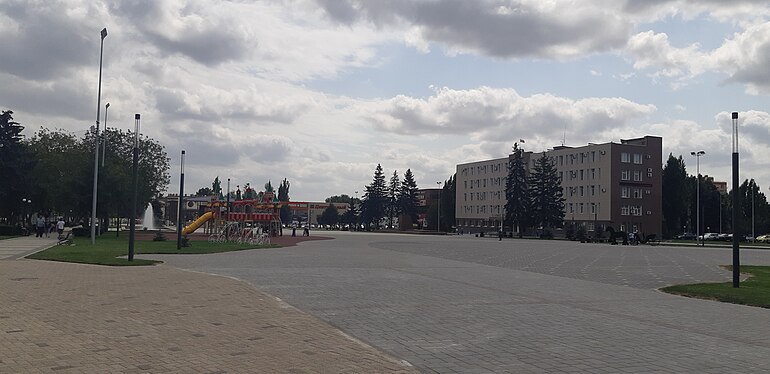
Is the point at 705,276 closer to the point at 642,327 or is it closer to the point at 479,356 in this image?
the point at 642,327

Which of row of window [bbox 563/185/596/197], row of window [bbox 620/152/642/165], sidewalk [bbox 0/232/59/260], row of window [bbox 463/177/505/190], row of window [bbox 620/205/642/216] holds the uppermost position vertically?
row of window [bbox 620/152/642/165]

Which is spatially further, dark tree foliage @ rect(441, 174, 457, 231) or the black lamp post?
dark tree foliage @ rect(441, 174, 457, 231)

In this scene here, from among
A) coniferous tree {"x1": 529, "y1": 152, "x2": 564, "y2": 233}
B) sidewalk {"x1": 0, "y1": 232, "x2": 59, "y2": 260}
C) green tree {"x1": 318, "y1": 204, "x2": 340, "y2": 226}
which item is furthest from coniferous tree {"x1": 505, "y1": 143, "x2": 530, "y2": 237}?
green tree {"x1": 318, "y1": 204, "x2": 340, "y2": 226}

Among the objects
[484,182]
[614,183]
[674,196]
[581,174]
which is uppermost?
[581,174]

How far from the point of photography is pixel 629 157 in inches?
3713

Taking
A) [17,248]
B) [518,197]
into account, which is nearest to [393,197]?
[518,197]

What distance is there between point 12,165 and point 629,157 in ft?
251

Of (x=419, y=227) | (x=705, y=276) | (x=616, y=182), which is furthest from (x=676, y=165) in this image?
(x=705, y=276)

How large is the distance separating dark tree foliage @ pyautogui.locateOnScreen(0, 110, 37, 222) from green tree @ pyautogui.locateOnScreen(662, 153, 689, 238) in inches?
3392

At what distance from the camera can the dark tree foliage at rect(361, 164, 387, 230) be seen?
411ft

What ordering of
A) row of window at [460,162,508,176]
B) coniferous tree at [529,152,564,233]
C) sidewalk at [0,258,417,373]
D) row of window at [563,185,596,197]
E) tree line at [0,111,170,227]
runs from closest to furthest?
1. sidewalk at [0,258,417,373]
2. tree line at [0,111,170,227]
3. coniferous tree at [529,152,564,233]
4. row of window at [563,185,596,197]
5. row of window at [460,162,508,176]

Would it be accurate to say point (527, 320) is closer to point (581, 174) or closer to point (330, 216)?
point (581, 174)

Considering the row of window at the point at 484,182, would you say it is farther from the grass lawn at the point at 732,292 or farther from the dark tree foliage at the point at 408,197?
the grass lawn at the point at 732,292

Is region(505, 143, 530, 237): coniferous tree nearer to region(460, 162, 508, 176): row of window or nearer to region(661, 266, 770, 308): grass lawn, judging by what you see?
region(460, 162, 508, 176): row of window
